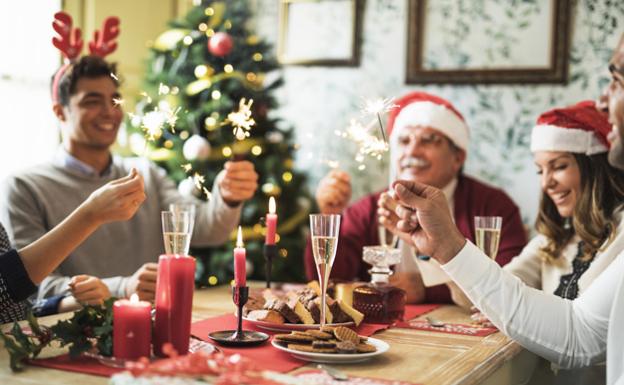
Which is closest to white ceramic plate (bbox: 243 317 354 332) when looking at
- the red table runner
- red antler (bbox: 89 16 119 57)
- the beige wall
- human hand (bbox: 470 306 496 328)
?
the red table runner

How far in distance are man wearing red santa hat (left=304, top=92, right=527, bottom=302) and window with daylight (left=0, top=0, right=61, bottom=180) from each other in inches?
64.5

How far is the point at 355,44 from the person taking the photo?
4.39 m

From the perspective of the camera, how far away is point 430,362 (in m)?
1.68

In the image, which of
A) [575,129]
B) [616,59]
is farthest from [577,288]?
[616,59]

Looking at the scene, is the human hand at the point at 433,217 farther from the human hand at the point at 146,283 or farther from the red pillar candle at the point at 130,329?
the human hand at the point at 146,283

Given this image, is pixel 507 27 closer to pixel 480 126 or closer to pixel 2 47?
pixel 480 126

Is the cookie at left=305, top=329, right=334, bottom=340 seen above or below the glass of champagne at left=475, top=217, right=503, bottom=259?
below

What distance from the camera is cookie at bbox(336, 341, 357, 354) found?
1.61m

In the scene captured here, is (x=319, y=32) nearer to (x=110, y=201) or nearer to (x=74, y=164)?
(x=74, y=164)

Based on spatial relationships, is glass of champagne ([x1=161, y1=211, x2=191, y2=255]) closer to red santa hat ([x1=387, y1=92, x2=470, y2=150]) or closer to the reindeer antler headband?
the reindeer antler headband

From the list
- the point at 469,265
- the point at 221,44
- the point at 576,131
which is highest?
the point at 221,44

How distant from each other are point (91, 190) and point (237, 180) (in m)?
0.58

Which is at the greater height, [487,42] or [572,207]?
[487,42]

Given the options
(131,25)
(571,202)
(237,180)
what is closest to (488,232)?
(571,202)
